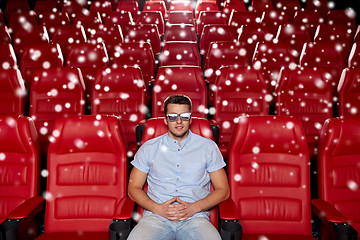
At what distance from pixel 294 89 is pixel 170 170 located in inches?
58.4

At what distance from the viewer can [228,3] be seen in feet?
21.7

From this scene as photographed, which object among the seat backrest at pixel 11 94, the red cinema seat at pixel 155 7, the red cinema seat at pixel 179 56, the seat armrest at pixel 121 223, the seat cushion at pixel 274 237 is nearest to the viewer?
the seat armrest at pixel 121 223

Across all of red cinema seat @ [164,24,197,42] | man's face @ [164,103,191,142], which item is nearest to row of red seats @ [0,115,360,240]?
man's face @ [164,103,191,142]

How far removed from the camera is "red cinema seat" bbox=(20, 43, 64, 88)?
3.27m

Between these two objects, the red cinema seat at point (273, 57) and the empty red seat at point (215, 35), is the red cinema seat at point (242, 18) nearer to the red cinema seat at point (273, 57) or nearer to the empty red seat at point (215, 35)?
the empty red seat at point (215, 35)

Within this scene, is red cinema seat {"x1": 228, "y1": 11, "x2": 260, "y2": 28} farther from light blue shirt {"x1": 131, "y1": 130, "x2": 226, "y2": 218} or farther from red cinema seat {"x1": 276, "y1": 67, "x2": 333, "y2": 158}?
light blue shirt {"x1": 131, "y1": 130, "x2": 226, "y2": 218}

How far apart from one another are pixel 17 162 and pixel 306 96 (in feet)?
6.60

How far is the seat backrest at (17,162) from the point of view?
5.14 feet

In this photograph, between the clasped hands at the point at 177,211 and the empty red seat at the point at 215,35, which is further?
the empty red seat at the point at 215,35

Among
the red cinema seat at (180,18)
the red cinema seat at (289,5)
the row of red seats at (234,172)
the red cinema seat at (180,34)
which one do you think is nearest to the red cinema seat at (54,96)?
the row of red seats at (234,172)

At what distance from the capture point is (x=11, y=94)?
8.33 feet

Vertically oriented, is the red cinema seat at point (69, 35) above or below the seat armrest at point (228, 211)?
above

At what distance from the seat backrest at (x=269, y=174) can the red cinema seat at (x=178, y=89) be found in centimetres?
101

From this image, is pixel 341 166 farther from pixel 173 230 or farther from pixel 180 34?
pixel 180 34
